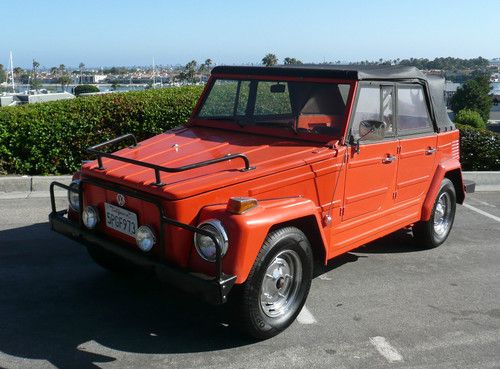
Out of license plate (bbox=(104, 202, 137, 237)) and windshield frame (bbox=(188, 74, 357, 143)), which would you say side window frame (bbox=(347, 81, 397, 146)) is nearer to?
windshield frame (bbox=(188, 74, 357, 143))

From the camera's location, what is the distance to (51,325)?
4059 mm

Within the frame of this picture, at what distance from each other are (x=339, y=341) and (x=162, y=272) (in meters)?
1.40

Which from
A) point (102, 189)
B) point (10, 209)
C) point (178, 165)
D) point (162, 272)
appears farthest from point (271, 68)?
point (10, 209)

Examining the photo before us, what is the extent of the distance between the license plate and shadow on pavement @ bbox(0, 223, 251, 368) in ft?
2.38

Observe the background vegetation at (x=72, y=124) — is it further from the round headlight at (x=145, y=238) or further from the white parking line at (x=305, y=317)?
the white parking line at (x=305, y=317)

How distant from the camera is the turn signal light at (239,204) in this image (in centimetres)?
356

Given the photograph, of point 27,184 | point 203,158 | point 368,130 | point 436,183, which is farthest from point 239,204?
point 27,184

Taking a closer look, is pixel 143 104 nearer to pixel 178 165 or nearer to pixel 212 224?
pixel 178 165

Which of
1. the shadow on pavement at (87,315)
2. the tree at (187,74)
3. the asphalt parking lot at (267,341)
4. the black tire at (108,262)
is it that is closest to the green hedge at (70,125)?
the asphalt parking lot at (267,341)

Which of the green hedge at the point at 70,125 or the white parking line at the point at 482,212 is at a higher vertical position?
the green hedge at the point at 70,125

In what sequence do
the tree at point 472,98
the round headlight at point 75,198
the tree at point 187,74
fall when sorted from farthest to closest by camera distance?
the tree at point 472,98
the tree at point 187,74
the round headlight at point 75,198

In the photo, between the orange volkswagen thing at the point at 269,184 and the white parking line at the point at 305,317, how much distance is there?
0.75ft

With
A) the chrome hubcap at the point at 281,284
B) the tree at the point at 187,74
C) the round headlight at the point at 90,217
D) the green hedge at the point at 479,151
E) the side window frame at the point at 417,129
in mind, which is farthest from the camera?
the tree at the point at 187,74

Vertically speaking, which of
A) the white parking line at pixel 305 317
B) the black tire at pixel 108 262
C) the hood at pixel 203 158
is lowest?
the white parking line at pixel 305 317
